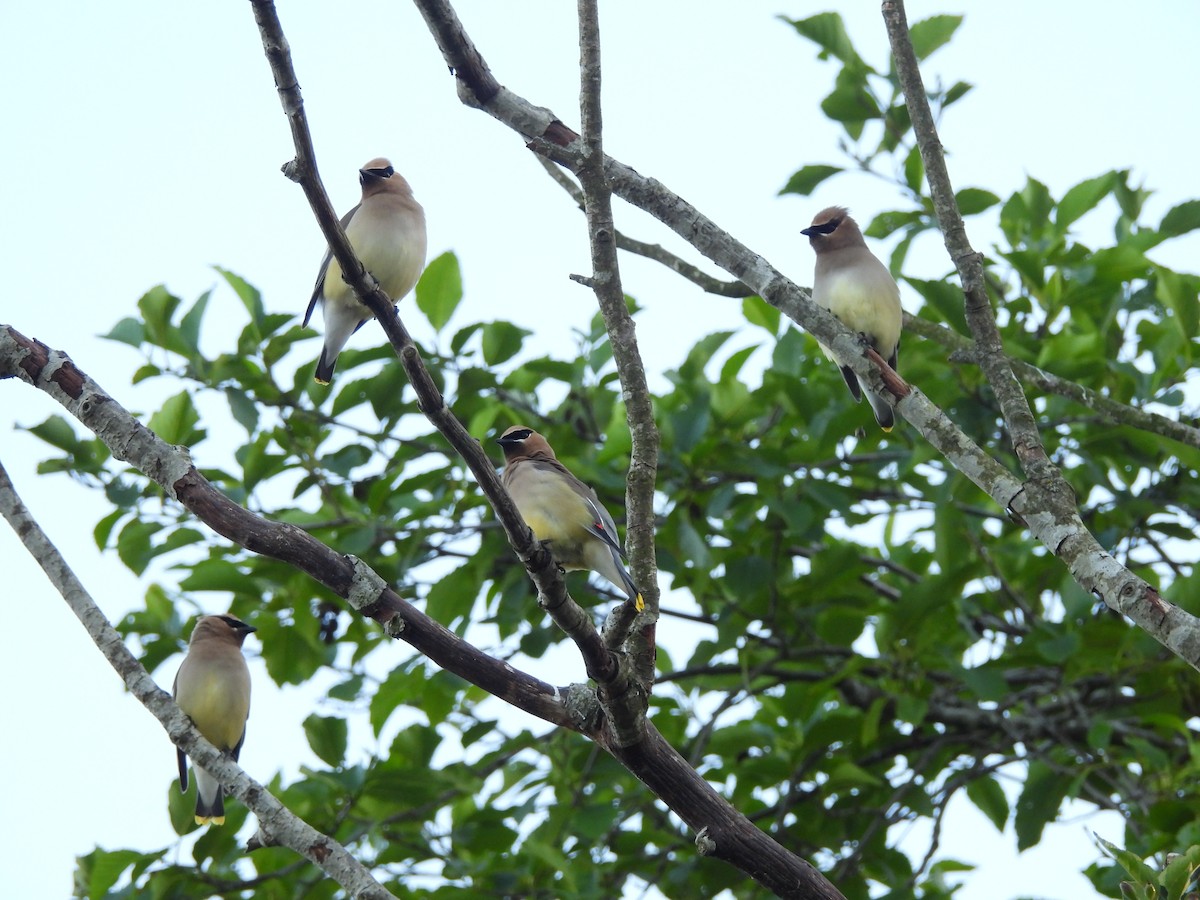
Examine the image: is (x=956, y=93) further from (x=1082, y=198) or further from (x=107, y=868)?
(x=107, y=868)

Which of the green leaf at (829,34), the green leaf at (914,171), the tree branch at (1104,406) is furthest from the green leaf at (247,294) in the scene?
the tree branch at (1104,406)

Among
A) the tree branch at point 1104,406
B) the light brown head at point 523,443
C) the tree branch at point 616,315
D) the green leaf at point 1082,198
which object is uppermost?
the green leaf at point 1082,198

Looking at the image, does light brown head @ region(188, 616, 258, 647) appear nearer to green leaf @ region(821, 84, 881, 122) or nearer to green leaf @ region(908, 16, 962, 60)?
green leaf @ region(821, 84, 881, 122)

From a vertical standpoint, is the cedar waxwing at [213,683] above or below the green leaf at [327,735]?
above

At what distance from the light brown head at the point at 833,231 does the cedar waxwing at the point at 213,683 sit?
333 centimetres

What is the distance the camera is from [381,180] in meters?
5.86

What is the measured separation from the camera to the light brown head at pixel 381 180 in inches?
229

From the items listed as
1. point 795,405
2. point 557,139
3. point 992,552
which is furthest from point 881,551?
point 557,139

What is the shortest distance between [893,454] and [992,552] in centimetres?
66

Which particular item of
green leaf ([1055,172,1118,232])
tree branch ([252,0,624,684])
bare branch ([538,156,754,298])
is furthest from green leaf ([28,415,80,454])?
green leaf ([1055,172,1118,232])

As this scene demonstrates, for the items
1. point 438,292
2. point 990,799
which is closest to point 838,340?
point 438,292

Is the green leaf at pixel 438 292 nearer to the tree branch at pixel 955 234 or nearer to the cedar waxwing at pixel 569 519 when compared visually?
the cedar waxwing at pixel 569 519

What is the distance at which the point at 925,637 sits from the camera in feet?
17.0

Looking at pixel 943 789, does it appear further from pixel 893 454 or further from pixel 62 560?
pixel 62 560
